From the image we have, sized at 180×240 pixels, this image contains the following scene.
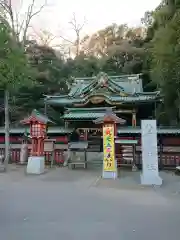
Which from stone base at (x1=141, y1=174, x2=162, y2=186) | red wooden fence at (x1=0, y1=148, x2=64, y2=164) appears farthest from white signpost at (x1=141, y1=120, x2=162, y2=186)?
red wooden fence at (x1=0, y1=148, x2=64, y2=164)

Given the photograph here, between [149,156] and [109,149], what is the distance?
86.8 inches

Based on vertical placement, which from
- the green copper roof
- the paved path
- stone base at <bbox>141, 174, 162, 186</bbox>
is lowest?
the paved path

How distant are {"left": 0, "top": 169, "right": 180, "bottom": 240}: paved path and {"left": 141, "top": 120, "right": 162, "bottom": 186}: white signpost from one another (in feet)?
3.67

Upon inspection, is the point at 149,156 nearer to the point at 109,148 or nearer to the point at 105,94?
the point at 109,148

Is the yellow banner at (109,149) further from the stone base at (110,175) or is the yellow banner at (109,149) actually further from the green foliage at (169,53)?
the green foliage at (169,53)

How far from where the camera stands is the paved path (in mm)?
5258

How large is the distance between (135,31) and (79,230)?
118 ft

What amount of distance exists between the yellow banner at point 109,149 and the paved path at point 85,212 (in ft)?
→ 6.18

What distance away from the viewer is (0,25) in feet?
47.5

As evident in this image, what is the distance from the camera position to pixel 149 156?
1130 centimetres

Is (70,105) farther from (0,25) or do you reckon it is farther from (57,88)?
(0,25)

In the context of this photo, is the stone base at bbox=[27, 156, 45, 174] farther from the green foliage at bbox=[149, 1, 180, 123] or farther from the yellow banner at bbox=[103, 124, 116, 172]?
the green foliage at bbox=[149, 1, 180, 123]

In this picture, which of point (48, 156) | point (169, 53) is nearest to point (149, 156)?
point (169, 53)

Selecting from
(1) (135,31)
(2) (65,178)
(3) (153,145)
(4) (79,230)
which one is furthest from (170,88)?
(1) (135,31)
